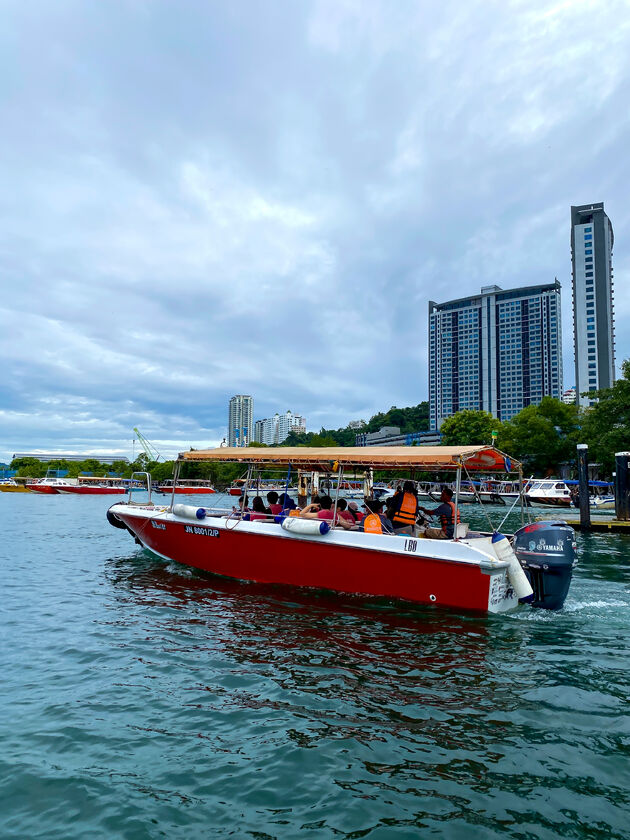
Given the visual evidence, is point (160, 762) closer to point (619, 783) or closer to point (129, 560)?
point (619, 783)

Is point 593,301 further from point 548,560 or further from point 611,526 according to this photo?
point 548,560

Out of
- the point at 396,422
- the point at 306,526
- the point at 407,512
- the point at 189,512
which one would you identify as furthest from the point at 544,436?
the point at 396,422

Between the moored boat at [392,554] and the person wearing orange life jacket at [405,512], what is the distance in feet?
2.13

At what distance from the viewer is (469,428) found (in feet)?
226

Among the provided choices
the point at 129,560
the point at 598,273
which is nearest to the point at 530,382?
the point at 598,273

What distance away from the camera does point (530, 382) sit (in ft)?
437

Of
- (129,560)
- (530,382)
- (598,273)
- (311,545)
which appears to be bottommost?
(129,560)

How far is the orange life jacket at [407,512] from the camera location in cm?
1031

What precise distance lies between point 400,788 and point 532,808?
0.95 meters

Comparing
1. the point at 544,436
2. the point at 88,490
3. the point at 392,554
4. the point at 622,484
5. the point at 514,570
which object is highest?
the point at 544,436

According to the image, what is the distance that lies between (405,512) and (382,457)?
1238 mm

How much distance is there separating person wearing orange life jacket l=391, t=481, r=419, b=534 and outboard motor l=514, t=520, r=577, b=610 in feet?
6.40

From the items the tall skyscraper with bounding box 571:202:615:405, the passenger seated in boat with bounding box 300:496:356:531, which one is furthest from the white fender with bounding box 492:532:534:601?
the tall skyscraper with bounding box 571:202:615:405

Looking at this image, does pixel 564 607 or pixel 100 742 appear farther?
pixel 564 607
